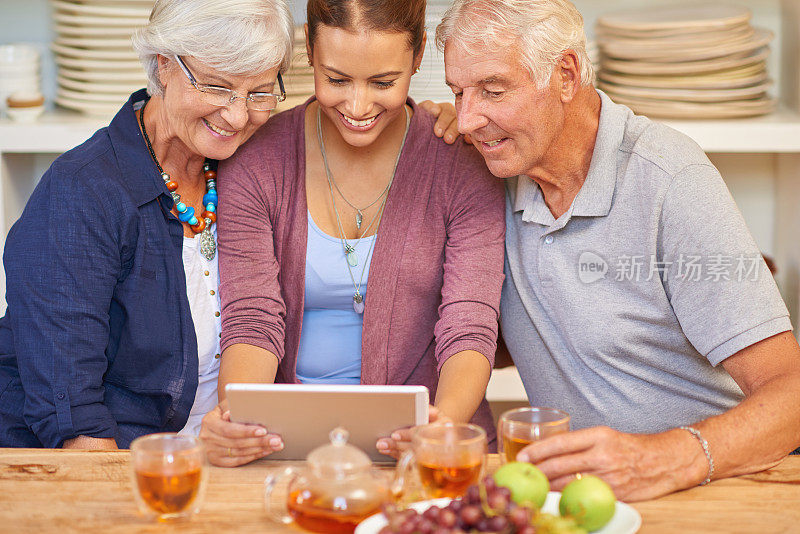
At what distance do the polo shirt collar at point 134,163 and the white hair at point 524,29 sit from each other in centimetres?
63

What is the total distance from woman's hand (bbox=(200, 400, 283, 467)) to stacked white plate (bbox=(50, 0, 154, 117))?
1.16 m

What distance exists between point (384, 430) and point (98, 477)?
0.41 m

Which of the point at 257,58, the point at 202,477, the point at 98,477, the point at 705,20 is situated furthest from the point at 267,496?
the point at 705,20

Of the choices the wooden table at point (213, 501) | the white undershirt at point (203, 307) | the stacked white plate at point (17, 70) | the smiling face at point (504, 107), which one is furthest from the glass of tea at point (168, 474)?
the stacked white plate at point (17, 70)

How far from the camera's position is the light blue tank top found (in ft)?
5.98

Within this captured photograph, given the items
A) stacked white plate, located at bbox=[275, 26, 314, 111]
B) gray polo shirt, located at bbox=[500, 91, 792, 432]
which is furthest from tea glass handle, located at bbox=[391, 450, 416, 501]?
stacked white plate, located at bbox=[275, 26, 314, 111]

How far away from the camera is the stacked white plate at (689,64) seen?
2137 millimetres

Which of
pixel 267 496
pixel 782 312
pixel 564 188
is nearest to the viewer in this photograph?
pixel 267 496

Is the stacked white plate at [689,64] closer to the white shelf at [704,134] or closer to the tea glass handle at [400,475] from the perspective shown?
the white shelf at [704,134]

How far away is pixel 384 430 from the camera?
127cm

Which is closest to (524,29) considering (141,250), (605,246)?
(605,246)

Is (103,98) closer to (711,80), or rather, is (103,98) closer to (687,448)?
(711,80)

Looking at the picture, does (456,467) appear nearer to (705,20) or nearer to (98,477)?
(98,477)

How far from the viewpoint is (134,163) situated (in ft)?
5.59
